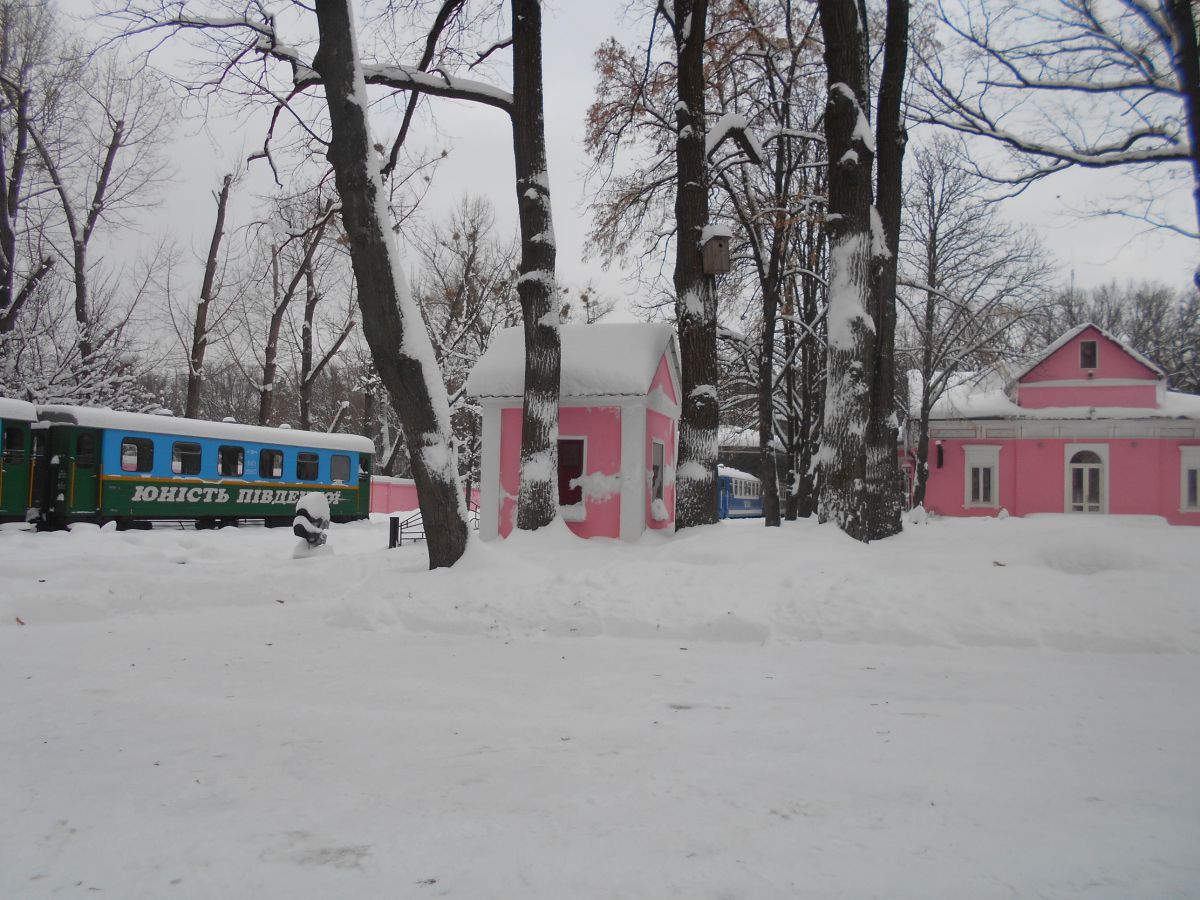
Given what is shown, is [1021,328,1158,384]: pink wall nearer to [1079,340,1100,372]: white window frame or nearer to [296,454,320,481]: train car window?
[1079,340,1100,372]: white window frame

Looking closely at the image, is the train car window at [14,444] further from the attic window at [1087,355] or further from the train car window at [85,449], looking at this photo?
the attic window at [1087,355]

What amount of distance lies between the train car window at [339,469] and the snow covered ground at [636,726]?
52.0 ft

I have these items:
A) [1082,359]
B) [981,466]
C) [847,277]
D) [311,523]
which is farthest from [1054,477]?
[311,523]

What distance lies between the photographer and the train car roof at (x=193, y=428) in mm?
18078

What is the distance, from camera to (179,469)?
20062 millimetres

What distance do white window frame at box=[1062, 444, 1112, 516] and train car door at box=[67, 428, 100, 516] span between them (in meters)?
28.8

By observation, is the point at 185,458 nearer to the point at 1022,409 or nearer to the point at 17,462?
the point at 17,462

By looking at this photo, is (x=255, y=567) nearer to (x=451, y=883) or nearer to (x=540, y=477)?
(x=540, y=477)

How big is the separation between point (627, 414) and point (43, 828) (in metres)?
10.9

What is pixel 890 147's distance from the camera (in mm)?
10945

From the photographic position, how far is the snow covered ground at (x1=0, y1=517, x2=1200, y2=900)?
106 inches

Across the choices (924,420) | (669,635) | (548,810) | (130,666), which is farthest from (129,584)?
(924,420)

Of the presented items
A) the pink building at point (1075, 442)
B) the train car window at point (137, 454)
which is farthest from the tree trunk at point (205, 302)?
the pink building at point (1075, 442)

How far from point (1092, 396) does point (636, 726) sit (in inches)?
1101
